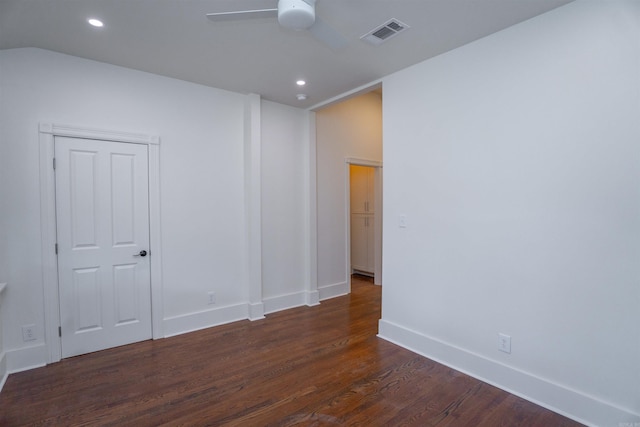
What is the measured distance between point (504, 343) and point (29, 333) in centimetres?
397

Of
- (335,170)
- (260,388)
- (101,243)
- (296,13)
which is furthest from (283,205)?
(296,13)

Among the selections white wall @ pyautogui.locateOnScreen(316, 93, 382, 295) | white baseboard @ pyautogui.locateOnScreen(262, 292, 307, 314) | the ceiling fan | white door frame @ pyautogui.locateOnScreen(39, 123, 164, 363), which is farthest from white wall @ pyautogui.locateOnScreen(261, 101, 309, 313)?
the ceiling fan

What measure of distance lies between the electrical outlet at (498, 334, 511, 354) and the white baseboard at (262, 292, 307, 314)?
2.58 meters

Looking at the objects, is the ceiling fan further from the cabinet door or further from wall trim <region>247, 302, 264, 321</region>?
the cabinet door

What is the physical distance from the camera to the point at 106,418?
2055 mm

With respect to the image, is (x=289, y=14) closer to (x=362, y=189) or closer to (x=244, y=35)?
(x=244, y=35)

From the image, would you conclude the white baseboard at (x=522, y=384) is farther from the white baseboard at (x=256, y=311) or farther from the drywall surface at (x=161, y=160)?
the drywall surface at (x=161, y=160)

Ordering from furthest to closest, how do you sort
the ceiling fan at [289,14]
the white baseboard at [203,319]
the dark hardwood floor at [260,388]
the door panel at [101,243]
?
the white baseboard at [203,319] < the door panel at [101,243] < the dark hardwood floor at [260,388] < the ceiling fan at [289,14]

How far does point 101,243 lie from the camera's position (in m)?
3.01

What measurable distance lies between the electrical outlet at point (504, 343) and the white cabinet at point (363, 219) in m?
3.44

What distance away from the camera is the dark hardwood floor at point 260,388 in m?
2.05

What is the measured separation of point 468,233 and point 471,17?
5.38ft

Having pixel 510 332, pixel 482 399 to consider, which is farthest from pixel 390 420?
pixel 510 332

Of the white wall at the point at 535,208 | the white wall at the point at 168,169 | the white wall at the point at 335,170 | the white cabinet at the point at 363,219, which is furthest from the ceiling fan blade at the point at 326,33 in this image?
the white cabinet at the point at 363,219
